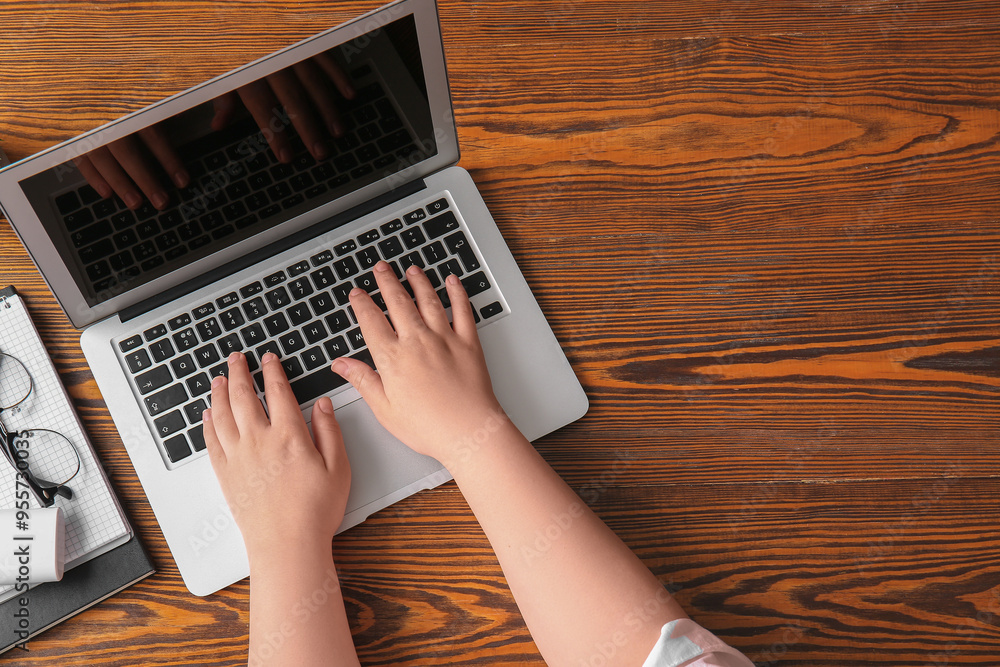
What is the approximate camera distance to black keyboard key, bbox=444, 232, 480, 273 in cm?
75

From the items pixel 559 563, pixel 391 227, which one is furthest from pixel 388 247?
pixel 559 563

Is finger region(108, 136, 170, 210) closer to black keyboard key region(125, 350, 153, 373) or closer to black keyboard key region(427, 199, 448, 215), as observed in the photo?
black keyboard key region(125, 350, 153, 373)

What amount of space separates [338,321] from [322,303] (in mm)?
27

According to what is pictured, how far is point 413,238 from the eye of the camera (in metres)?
0.75

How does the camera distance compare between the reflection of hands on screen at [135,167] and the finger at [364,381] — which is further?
the finger at [364,381]

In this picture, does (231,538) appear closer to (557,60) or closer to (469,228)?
(469,228)

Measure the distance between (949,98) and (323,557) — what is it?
3.17ft

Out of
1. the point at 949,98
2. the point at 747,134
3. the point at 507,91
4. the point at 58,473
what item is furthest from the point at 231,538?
the point at 949,98

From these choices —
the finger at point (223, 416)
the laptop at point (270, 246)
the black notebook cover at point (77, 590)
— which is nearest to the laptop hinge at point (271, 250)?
the laptop at point (270, 246)

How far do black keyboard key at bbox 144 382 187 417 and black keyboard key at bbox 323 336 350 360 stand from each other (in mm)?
162

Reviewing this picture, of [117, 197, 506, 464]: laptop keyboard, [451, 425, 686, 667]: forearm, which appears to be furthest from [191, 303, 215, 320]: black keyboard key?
[451, 425, 686, 667]: forearm

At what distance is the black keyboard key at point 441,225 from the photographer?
0.75 metres

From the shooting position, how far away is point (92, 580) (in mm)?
674

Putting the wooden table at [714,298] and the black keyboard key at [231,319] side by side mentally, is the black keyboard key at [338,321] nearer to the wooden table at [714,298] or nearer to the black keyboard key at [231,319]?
the black keyboard key at [231,319]
